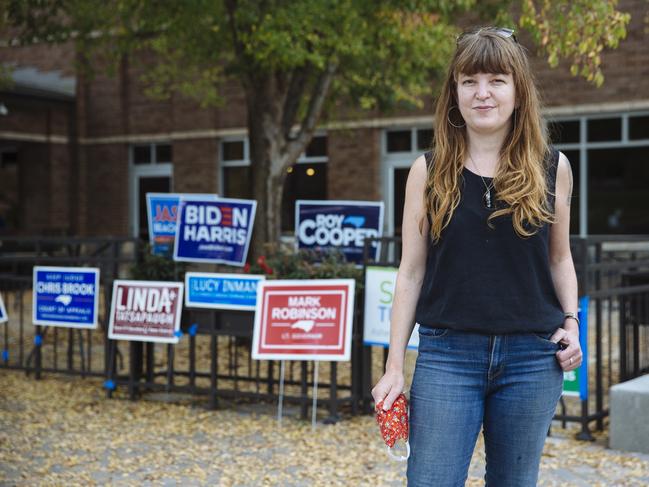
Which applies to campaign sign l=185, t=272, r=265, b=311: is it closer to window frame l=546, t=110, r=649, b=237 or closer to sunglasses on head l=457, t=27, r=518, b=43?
sunglasses on head l=457, t=27, r=518, b=43

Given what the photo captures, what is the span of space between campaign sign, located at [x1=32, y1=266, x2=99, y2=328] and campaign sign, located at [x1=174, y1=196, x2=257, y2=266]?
0.91 meters

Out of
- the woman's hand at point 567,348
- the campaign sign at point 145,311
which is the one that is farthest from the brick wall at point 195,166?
the woman's hand at point 567,348

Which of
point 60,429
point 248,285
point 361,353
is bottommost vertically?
point 60,429

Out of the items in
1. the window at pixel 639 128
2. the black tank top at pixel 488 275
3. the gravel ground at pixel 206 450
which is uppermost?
the window at pixel 639 128

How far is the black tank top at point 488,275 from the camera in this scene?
2.54m

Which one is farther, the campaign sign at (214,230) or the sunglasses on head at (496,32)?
the campaign sign at (214,230)

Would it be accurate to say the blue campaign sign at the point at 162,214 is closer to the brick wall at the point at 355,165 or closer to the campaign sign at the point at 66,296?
the campaign sign at the point at 66,296

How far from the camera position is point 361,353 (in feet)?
23.9

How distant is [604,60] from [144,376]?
10772 millimetres

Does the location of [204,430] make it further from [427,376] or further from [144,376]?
[427,376]

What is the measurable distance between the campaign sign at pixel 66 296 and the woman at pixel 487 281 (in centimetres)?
614

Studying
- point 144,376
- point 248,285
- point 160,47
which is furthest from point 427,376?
point 160,47

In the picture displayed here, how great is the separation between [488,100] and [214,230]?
603 cm

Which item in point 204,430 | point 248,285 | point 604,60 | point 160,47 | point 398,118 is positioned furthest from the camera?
point 398,118
